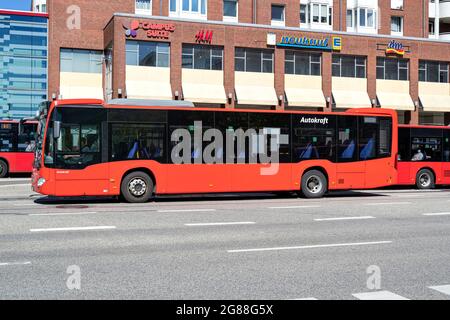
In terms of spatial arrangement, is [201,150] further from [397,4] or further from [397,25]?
[397,4]

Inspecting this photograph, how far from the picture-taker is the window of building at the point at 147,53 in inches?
1430

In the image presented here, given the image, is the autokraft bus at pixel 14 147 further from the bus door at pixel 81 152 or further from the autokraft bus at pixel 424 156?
the autokraft bus at pixel 424 156

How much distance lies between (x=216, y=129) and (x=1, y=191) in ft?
29.0

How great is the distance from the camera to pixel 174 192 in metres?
17.0

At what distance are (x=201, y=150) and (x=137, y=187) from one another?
92.1 inches

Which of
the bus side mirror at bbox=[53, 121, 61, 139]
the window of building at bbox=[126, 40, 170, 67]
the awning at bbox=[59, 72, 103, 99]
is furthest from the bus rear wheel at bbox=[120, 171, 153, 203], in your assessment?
the awning at bbox=[59, 72, 103, 99]

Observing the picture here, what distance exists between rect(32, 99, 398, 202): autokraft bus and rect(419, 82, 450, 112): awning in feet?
83.9

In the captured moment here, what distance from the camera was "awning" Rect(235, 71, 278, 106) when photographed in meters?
38.6

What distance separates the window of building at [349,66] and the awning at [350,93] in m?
0.44

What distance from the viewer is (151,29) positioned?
36.6m

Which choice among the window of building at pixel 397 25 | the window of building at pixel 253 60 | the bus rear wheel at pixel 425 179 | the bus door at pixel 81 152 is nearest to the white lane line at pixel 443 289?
the bus door at pixel 81 152

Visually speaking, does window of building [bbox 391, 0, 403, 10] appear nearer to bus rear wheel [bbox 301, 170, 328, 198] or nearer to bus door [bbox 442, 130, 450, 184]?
bus door [bbox 442, 130, 450, 184]

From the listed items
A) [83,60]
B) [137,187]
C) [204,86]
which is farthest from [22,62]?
[137,187]
